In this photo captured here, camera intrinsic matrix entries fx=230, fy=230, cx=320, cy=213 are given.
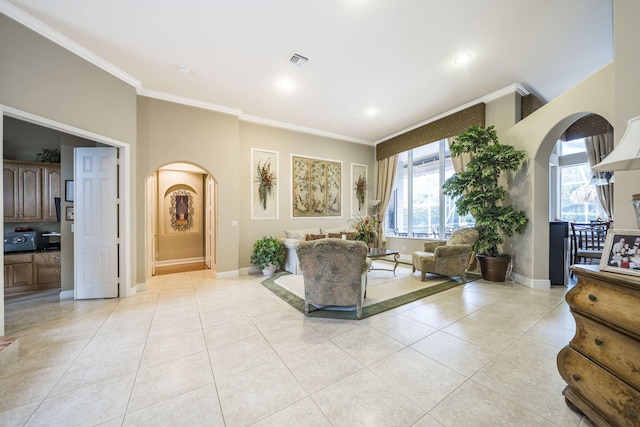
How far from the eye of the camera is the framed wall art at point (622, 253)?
1.30 m

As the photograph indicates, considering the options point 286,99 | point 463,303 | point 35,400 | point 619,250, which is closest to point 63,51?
point 286,99

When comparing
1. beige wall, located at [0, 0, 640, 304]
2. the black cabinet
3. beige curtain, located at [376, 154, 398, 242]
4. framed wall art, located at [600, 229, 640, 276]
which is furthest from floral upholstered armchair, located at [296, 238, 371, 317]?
beige curtain, located at [376, 154, 398, 242]

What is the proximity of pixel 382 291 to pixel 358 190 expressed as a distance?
3901 millimetres

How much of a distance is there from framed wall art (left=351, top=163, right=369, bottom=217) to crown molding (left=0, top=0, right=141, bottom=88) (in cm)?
544

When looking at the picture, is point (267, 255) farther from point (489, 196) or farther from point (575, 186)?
point (575, 186)

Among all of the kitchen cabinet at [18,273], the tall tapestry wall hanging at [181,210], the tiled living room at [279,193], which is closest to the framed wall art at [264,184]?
the tiled living room at [279,193]

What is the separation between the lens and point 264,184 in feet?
18.5

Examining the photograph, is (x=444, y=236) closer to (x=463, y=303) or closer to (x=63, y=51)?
(x=463, y=303)

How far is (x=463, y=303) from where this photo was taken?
3.36 meters

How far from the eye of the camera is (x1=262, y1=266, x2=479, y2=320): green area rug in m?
3.15

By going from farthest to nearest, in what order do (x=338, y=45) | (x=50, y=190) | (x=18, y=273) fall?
(x=50, y=190), (x=18, y=273), (x=338, y=45)

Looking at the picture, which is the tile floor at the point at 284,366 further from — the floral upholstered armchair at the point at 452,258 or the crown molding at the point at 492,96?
the crown molding at the point at 492,96

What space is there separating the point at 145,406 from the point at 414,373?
6.60ft

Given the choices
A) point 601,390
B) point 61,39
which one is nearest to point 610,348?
point 601,390
